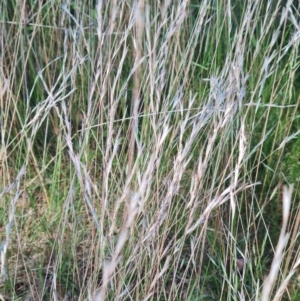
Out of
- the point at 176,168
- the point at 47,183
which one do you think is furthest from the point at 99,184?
the point at 176,168

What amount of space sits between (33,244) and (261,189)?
0.67 meters

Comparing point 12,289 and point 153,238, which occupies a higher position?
point 153,238

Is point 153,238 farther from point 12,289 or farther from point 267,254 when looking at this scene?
point 267,254

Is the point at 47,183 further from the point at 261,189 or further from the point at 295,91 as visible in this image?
the point at 295,91

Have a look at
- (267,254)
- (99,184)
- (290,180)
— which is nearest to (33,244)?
(99,184)

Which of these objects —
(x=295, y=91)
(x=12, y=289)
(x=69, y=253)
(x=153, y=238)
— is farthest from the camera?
(x=295, y=91)

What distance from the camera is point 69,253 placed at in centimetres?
154

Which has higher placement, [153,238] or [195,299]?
[153,238]

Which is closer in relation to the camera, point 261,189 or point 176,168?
point 176,168

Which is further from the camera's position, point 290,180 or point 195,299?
point 290,180

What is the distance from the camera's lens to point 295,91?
2053mm

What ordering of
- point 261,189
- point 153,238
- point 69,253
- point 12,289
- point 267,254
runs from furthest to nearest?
point 261,189 < point 267,254 < point 69,253 < point 12,289 < point 153,238

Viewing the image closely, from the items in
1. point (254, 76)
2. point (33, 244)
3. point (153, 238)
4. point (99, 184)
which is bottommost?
point (33, 244)

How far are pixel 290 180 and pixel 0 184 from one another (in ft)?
2.65
